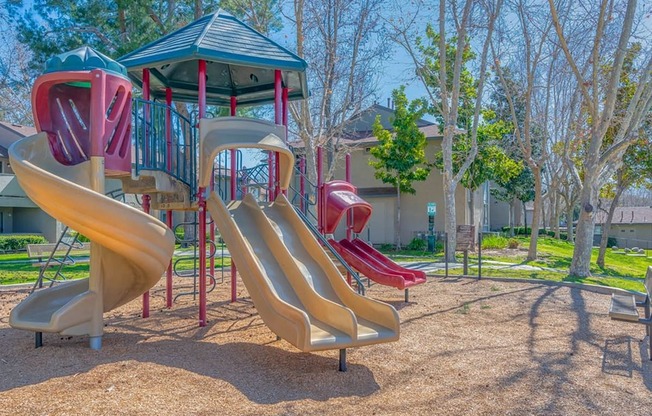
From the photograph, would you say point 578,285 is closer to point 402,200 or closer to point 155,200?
point 155,200

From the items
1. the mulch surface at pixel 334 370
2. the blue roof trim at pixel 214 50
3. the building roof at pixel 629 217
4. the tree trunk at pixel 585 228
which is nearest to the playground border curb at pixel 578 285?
the tree trunk at pixel 585 228

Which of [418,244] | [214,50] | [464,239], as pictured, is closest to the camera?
[214,50]

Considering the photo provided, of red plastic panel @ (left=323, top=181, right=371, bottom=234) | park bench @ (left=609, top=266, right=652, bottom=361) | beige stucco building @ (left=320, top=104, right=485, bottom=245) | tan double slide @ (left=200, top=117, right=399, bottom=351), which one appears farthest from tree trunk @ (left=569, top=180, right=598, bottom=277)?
beige stucco building @ (left=320, top=104, right=485, bottom=245)

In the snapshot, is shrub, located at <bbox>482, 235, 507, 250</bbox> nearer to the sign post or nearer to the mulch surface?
the sign post

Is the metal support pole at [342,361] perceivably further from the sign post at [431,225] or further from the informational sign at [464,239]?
the sign post at [431,225]

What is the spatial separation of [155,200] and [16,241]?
60.3 feet

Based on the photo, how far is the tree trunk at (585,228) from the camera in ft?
37.1

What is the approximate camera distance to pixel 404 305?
8.05 meters

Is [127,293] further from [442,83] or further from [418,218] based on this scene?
[418,218]

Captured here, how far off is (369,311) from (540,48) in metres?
13.2

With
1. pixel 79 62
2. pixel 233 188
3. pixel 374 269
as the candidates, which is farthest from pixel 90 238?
pixel 374 269

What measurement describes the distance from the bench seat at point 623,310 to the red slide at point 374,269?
9.50 ft

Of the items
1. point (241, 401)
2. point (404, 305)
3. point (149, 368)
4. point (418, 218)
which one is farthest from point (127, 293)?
point (418, 218)

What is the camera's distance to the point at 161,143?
20.9ft
